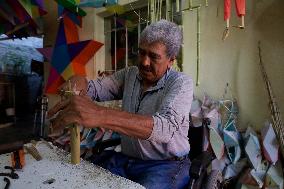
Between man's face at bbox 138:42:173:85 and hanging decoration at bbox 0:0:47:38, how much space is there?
2.31 metres

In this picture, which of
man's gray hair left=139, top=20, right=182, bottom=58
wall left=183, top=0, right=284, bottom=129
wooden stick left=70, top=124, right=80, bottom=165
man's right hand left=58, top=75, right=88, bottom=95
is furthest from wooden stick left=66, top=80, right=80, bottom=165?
wall left=183, top=0, right=284, bottom=129

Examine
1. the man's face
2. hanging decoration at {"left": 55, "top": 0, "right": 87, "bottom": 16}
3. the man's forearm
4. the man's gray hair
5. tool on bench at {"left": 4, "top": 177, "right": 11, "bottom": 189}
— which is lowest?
tool on bench at {"left": 4, "top": 177, "right": 11, "bottom": 189}

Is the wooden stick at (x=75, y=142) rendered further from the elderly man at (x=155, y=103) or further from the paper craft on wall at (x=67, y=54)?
the paper craft on wall at (x=67, y=54)

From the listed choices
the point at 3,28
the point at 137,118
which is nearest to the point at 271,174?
the point at 137,118

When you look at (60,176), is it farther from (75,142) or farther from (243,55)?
(243,55)

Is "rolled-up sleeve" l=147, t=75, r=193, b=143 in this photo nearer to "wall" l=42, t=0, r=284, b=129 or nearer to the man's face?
the man's face

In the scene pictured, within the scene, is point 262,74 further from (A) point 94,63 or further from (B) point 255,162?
(A) point 94,63

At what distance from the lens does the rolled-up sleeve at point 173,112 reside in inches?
52.6

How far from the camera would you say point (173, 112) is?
147 centimetres

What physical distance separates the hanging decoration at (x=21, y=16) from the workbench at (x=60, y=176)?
105 inches

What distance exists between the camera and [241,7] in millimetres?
2029

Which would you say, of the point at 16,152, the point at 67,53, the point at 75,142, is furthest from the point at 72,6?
the point at 75,142

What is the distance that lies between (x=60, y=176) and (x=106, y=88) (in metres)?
0.94

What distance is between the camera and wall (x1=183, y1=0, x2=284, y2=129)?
2.55 metres
